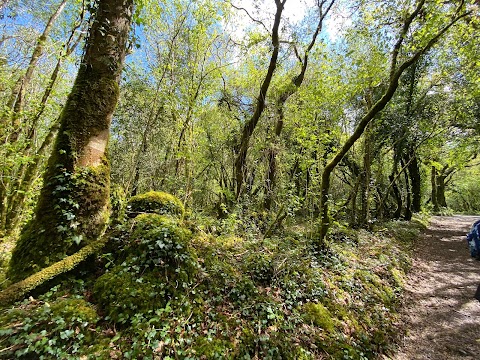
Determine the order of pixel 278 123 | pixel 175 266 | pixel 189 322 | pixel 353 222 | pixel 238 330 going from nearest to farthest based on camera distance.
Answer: pixel 189 322 < pixel 238 330 < pixel 175 266 < pixel 278 123 < pixel 353 222

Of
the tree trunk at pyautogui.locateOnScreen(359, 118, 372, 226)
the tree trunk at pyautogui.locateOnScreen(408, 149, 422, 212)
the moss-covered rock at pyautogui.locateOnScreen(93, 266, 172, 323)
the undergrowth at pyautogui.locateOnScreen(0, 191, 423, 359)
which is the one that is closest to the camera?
the undergrowth at pyautogui.locateOnScreen(0, 191, 423, 359)

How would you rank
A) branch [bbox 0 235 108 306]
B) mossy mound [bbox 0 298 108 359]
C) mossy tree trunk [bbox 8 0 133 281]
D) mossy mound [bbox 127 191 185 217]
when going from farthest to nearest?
mossy mound [bbox 127 191 185 217] < mossy tree trunk [bbox 8 0 133 281] < branch [bbox 0 235 108 306] < mossy mound [bbox 0 298 108 359]

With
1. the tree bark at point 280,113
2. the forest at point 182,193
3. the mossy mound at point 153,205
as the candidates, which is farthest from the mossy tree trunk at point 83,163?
the tree bark at point 280,113

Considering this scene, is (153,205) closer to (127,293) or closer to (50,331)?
(127,293)

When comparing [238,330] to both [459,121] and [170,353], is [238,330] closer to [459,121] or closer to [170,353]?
[170,353]

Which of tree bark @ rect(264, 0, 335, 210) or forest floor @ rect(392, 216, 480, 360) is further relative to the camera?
tree bark @ rect(264, 0, 335, 210)

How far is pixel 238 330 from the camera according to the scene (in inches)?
125

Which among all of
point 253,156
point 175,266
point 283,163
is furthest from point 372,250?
point 175,266

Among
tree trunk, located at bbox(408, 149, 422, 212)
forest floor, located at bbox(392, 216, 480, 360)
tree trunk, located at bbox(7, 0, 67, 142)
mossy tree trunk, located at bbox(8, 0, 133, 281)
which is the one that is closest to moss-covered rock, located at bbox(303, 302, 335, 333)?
forest floor, located at bbox(392, 216, 480, 360)

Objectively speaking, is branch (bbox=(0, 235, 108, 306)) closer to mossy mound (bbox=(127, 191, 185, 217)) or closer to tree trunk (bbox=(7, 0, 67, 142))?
mossy mound (bbox=(127, 191, 185, 217))

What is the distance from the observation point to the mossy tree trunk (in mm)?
2947

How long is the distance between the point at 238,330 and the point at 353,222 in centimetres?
871

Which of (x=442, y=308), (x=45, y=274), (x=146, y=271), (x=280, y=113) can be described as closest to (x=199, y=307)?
(x=146, y=271)

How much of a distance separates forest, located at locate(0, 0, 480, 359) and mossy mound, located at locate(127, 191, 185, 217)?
1.5 inches
